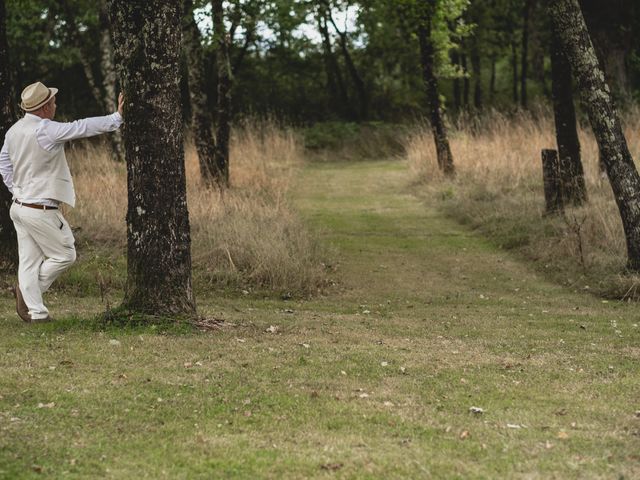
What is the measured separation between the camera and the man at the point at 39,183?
26.9 feet

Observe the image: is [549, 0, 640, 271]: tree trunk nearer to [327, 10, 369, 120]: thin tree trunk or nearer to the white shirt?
the white shirt

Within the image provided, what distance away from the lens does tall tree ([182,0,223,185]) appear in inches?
712

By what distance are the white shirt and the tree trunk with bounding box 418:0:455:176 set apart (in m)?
15.4

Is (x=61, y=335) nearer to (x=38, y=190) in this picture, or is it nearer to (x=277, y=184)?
(x=38, y=190)

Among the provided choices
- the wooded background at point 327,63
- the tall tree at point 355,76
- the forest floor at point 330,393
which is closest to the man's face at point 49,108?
the forest floor at point 330,393

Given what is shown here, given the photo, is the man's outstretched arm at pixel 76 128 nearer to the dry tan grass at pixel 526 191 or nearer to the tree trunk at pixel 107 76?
the dry tan grass at pixel 526 191

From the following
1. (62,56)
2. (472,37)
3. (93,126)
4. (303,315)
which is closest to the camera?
(93,126)

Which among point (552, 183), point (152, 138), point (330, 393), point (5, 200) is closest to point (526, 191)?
point (552, 183)

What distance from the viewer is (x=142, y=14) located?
8.25 meters

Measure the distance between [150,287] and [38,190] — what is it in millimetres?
1299

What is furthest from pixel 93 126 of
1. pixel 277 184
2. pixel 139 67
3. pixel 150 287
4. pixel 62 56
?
pixel 62 56

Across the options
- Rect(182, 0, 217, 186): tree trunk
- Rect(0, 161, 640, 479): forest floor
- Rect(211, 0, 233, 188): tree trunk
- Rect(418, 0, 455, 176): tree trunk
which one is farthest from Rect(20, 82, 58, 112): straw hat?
Rect(418, 0, 455, 176): tree trunk

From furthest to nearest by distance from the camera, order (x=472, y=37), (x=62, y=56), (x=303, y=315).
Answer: (x=472, y=37) → (x=62, y=56) → (x=303, y=315)

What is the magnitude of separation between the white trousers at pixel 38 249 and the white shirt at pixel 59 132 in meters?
0.14
